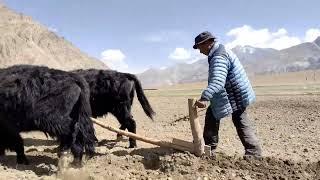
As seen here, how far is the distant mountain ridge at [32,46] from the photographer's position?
68831 millimetres

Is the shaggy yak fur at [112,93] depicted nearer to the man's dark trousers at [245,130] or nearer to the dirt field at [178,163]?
the dirt field at [178,163]

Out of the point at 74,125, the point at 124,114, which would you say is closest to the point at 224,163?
the point at 74,125

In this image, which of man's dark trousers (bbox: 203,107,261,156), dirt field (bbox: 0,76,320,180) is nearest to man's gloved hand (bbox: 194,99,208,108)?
man's dark trousers (bbox: 203,107,261,156)

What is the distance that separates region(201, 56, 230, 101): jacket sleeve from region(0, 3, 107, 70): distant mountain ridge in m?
60.2

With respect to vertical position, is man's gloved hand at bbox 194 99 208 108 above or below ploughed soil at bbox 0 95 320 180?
above

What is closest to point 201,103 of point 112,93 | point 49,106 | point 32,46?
point 49,106

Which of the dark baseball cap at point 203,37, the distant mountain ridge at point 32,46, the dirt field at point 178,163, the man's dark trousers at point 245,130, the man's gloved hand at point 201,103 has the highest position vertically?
the distant mountain ridge at point 32,46

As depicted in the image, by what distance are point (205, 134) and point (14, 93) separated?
275 centimetres

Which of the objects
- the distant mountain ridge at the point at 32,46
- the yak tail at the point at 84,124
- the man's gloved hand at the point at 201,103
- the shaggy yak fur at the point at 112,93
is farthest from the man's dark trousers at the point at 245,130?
the distant mountain ridge at the point at 32,46

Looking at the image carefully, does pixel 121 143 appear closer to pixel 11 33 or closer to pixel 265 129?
pixel 265 129

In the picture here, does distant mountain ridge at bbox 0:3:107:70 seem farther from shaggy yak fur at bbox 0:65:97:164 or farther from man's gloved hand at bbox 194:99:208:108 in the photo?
man's gloved hand at bbox 194:99:208:108

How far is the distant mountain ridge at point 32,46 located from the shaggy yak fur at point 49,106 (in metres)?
58.8

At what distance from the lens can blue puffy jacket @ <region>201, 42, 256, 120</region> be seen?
6695mm

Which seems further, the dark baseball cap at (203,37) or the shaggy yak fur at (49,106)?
the shaggy yak fur at (49,106)
